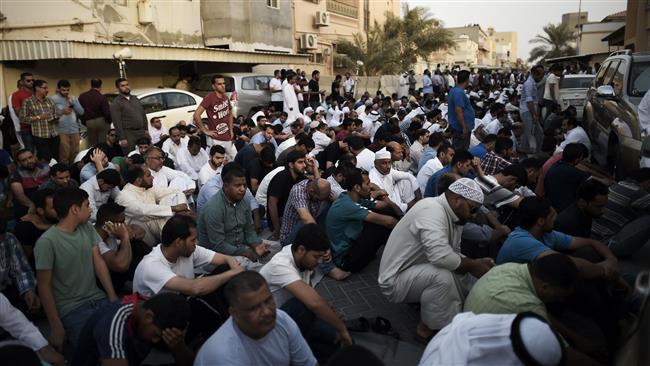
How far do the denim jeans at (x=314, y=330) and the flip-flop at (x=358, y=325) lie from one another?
471 millimetres

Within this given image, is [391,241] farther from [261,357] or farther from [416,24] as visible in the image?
[416,24]

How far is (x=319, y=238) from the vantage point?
3354mm

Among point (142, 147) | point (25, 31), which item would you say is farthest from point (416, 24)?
point (142, 147)

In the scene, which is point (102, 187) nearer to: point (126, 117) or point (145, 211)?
point (145, 211)

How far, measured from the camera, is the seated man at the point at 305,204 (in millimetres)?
5117

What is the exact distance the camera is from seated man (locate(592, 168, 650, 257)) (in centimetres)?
480

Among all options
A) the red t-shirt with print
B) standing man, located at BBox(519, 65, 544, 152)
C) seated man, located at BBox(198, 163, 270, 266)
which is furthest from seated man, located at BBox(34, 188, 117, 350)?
standing man, located at BBox(519, 65, 544, 152)

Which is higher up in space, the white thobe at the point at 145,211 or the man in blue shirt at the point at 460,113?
the man in blue shirt at the point at 460,113

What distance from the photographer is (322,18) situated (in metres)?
26.5

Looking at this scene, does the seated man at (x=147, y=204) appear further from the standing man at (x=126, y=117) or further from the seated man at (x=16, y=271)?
the standing man at (x=126, y=117)

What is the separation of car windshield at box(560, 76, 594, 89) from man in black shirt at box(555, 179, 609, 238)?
12.0m

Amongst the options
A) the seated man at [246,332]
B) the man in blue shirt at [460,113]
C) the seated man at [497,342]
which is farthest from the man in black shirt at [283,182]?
the seated man at [497,342]

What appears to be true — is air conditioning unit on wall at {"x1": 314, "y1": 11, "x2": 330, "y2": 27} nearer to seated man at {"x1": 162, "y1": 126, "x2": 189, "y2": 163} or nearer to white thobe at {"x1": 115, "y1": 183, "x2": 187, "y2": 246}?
seated man at {"x1": 162, "y1": 126, "x2": 189, "y2": 163}

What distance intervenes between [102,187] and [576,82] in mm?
14091
